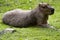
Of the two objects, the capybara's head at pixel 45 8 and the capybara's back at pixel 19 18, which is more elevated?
the capybara's head at pixel 45 8

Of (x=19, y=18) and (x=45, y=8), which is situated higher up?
(x=45, y=8)

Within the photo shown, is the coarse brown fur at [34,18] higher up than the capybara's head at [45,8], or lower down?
lower down

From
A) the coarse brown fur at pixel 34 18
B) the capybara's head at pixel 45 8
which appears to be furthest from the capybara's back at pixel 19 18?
the capybara's head at pixel 45 8

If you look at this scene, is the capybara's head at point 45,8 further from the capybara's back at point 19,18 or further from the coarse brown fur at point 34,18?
the capybara's back at point 19,18

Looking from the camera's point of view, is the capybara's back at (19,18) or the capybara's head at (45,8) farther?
the capybara's back at (19,18)

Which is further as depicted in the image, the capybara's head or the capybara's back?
the capybara's back

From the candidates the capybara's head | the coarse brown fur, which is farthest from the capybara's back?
the capybara's head

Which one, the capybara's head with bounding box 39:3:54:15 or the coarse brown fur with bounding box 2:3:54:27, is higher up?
the capybara's head with bounding box 39:3:54:15

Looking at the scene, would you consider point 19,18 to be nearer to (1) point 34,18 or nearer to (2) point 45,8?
(1) point 34,18

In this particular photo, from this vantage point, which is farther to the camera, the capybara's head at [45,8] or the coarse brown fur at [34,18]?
the coarse brown fur at [34,18]

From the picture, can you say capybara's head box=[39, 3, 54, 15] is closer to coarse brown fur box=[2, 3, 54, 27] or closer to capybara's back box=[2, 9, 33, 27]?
coarse brown fur box=[2, 3, 54, 27]

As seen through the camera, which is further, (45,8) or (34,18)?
(34,18)

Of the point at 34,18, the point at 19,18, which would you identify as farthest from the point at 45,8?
the point at 19,18

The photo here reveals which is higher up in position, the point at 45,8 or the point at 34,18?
the point at 45,8
